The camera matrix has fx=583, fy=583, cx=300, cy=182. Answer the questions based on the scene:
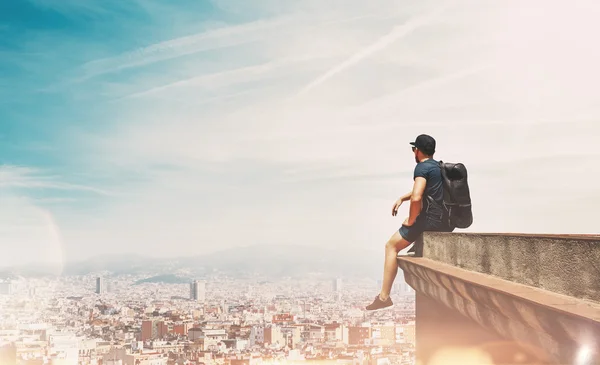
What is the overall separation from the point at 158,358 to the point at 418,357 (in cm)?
3166

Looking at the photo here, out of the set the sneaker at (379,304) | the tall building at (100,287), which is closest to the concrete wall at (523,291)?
the sneaker at (379,304)

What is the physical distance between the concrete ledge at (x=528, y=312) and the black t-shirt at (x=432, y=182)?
166cm

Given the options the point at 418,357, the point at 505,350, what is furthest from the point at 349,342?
the point at 505,350

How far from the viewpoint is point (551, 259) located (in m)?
2.88

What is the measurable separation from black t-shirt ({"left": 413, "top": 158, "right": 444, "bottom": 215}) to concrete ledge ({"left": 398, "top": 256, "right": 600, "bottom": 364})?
1.66 meters

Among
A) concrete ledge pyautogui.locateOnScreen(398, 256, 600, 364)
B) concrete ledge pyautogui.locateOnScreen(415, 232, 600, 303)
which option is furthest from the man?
concrete ledge pyautogui.locateOnScreen(398, 256, 600, 364)

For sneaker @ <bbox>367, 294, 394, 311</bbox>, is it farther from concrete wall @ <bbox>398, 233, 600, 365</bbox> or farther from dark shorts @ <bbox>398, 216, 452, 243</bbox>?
concrete wall @ <bbox>398, 233, 600, 365</bbox>

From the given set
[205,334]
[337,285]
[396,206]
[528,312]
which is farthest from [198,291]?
[528,312]

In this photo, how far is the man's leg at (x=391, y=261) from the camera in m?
6.13

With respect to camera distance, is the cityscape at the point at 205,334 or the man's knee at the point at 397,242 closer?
the man's knee at the point at 397,242

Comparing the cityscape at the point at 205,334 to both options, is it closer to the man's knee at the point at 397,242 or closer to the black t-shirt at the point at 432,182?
the man's knee at the point at 397,242

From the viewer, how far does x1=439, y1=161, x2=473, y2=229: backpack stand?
5973 millimetres

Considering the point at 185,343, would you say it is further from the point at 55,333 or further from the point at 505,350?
the point at 505,350

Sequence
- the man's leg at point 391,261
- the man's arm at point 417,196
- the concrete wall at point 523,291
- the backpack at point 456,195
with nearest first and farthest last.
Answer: the concrete wall at point 523,291 → the man's arm at point 417,196 → the backpack at point 456,195 → the man's leg at point 391,261
